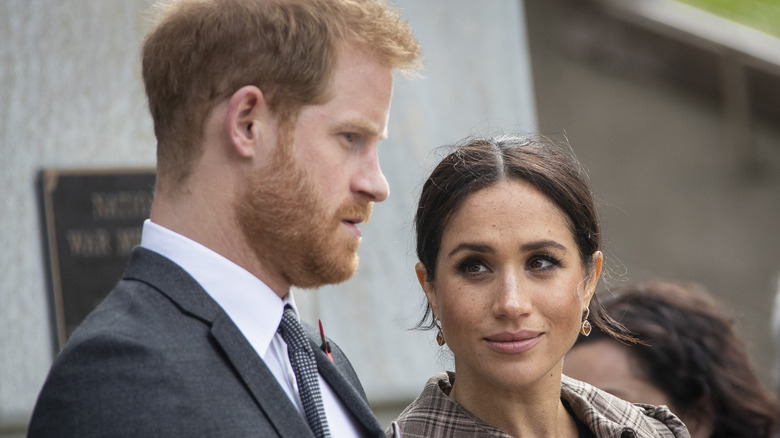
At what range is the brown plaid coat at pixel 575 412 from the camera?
8.53 feet

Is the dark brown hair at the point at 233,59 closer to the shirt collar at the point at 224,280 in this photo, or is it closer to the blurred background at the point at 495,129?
the shirt collar at the point at 224,280

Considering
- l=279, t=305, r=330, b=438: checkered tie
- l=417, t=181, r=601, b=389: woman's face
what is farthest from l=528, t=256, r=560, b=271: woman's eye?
l=279, t=305, r=330, b=438: checkered tie

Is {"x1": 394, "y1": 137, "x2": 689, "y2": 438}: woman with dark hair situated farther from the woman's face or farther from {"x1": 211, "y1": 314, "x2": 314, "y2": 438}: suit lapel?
{"x1": 211, "y1": 314, "x2": 314, "y2": 438}: suit lapel

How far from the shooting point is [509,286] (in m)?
2.47

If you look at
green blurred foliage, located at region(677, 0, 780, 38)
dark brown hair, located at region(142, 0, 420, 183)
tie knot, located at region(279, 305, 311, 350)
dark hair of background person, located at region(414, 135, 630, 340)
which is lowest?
tie knot, located at region(279, 305, 311, 350)

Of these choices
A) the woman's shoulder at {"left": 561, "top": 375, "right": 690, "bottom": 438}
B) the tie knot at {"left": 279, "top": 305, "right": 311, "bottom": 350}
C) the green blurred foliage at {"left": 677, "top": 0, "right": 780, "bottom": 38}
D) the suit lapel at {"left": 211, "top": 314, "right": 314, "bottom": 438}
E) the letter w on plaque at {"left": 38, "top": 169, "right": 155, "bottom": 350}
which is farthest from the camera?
the green blurred foliage at {"left": 677, "top": 0, "right": 780, "bottom": 38}

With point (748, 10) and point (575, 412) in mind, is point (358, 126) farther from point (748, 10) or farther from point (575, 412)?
point (748, 10)

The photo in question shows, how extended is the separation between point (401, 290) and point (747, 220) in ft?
11.7

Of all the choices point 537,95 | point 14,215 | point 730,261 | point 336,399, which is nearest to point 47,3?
point 14,215

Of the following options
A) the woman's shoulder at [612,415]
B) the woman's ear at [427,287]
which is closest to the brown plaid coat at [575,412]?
the woman's shoulder at [612,415]

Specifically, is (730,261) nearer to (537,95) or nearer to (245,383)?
(537,95)

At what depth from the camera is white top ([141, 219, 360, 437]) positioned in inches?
84.7

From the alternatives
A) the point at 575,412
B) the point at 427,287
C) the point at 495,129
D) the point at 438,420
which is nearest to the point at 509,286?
the point at 427,287

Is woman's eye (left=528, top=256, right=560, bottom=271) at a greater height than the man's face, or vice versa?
the man's face
